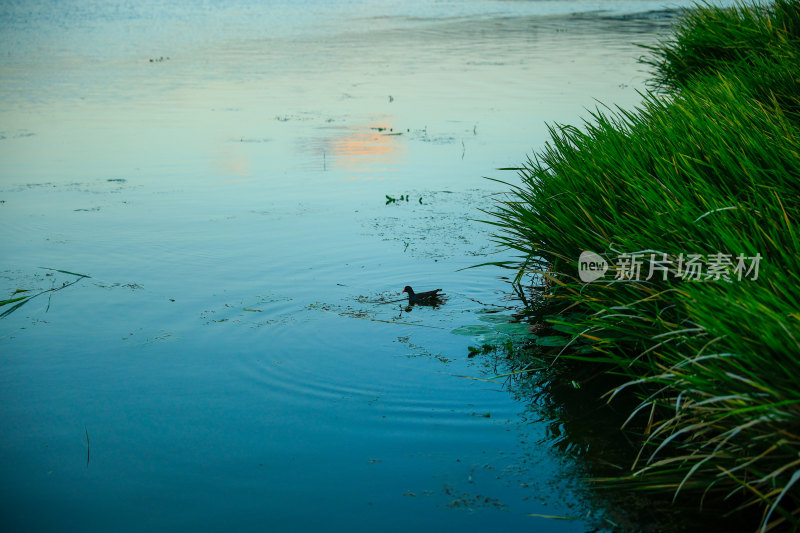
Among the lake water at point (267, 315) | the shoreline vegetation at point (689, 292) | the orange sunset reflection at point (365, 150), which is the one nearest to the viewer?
the shoreline vegetation at point (689, 292)

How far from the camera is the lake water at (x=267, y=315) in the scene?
12.5 ft

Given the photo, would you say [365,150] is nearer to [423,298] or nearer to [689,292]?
[423,298]

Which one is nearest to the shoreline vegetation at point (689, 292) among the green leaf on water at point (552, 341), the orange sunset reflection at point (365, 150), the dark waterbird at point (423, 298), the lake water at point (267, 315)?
the green leaf on water at point (552, 341)

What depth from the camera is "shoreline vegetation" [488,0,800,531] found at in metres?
3.07

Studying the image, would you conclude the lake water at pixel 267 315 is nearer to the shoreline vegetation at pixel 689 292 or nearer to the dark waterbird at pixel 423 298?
the dark waterbird at pixel 423 298

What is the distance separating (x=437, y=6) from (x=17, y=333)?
4579 centimetres

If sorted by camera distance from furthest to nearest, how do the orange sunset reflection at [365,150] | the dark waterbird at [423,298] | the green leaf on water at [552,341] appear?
the orange sunset reflection at [365,150]
the dark waterbird at [423,298]
the green leaf on water at [552,341]

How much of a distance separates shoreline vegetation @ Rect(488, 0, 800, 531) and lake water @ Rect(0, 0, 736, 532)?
501 millimetres

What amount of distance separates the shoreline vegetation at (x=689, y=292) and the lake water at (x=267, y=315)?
0.50 metres

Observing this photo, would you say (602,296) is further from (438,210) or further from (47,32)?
(47,32)

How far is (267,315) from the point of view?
595 centimetres

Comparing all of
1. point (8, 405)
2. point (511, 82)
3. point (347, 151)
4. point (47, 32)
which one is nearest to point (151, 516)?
point (8, 405)

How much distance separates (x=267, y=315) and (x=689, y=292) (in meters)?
3.38

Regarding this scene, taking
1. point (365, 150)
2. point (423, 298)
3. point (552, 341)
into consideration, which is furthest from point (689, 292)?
point (365, 150)
